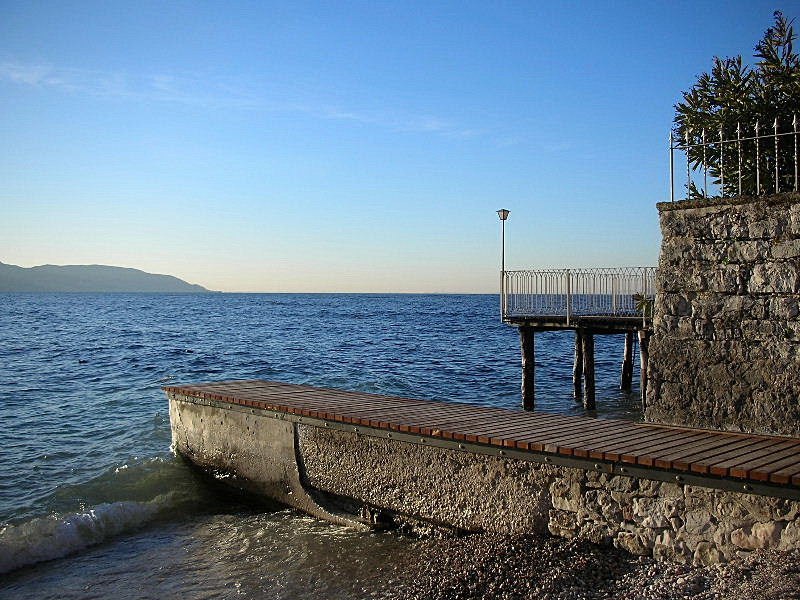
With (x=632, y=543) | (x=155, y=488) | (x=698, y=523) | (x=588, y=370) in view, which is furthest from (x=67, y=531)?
(x=588, y=370)

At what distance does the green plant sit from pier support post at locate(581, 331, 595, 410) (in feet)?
27.8

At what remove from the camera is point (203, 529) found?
356 inches

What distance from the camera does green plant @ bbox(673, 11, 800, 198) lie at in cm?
873

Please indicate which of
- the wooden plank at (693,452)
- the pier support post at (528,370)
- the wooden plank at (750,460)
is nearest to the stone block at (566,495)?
the wooden plank at (693,452)

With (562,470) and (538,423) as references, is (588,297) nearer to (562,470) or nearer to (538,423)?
(538,423)

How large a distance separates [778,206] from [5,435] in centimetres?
1486

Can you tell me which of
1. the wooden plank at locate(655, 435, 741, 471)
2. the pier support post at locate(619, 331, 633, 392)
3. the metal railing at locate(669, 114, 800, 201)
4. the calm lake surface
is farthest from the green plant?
the pier support post at locate(619, 331, 633, 392)

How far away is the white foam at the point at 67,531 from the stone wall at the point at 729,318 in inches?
272

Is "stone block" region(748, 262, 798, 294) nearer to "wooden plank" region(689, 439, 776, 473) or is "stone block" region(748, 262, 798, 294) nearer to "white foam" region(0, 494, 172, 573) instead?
"wooden plank" region(689, 439, 776, 473)

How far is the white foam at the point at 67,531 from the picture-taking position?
8273mm

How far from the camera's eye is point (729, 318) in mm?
7852

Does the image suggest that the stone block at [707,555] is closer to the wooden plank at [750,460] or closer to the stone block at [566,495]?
the wooden plank at [750,460]

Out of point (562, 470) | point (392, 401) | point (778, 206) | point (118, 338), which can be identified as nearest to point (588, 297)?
point (392, 401)

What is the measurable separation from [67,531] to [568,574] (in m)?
6.27
